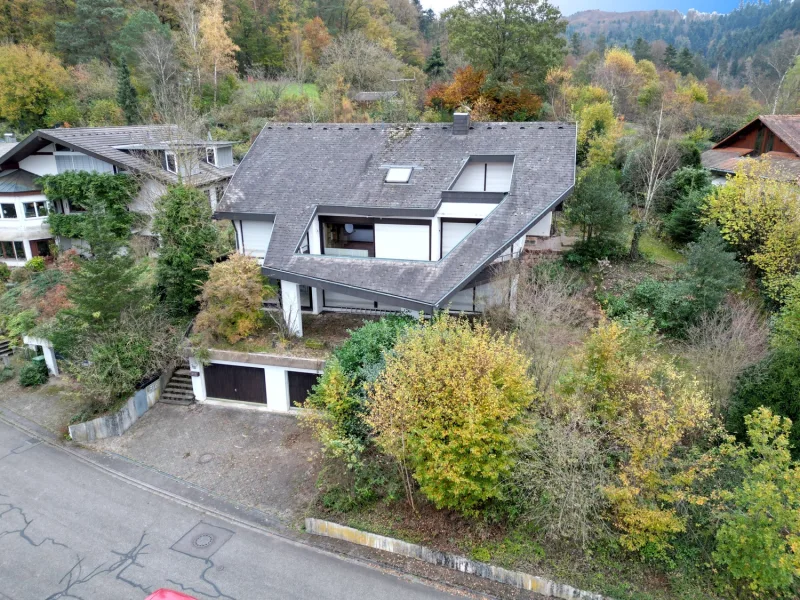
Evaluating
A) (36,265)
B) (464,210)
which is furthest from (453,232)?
(36,265)

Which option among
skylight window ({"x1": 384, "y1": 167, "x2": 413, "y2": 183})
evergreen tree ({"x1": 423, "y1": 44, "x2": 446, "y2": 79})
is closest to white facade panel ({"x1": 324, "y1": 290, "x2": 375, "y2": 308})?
skylight window ({"x1": 384, "y1": 167, "x2": 413, "y2": 183})

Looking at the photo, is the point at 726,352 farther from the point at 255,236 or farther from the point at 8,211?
the point at 8,211

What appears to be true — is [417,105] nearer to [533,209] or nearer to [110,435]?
[533,209]

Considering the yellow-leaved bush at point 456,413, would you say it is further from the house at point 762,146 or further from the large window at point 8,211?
the large window at point 8,211

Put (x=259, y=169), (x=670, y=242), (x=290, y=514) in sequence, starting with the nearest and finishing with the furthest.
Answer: (x=290, y=514) → (x=259, y=169) → (x=670, y=242)

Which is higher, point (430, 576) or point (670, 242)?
point (670, 242)

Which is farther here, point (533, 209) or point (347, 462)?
point (533, 209)

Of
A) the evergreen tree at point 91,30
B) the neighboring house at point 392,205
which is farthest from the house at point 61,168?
the evergreen tree at point 91,30

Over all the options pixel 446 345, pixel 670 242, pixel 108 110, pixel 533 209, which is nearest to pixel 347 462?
pixel 446 345
